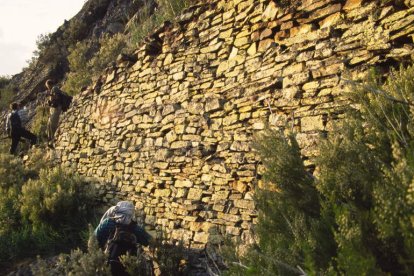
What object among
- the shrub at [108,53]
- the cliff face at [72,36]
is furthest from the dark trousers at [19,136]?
the cliff face at [72,36]

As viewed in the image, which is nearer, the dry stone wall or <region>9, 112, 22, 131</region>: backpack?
the dry stone wall

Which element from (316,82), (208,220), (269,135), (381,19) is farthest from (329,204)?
(208,220)

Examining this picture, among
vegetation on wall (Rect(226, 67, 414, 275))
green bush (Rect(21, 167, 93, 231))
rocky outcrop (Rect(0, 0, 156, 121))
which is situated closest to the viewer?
vegetation on wall (Rect(226, 67, 414, 275))

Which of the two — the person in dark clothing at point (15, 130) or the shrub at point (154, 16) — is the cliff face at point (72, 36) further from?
the person in dark clothing at point (15, 130)

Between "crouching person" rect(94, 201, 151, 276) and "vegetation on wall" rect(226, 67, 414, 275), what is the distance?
1.76m

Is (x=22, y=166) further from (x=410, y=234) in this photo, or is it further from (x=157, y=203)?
(x=410, y=234)

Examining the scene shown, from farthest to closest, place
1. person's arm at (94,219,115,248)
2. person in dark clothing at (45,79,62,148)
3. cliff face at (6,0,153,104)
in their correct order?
cliff face at (6,0,153,104) < person in dark clothing at (45,79,62,148) < person's arm at (94,219,115,248)

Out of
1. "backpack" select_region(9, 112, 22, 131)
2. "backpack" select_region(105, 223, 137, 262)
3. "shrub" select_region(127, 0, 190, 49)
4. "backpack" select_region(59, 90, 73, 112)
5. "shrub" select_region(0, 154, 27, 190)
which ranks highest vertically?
"shrub" select_region(127, 0, 190, 49)

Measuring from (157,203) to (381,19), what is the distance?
11.7 feet

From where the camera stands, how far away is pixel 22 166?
7.93 metres

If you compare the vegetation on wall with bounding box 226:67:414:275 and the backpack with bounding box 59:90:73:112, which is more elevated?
the backpack with bounding box 59:90:73:112

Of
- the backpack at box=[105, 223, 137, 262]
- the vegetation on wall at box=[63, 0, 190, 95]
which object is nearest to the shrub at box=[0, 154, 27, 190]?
the vegetation on wall at box=[63, 0, 190, 95]

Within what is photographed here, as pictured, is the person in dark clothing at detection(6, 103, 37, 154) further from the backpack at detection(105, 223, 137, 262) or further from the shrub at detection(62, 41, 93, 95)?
the backpack at detection(105, 223, 137, 262)

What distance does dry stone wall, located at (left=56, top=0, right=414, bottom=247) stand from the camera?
11.2 feet
